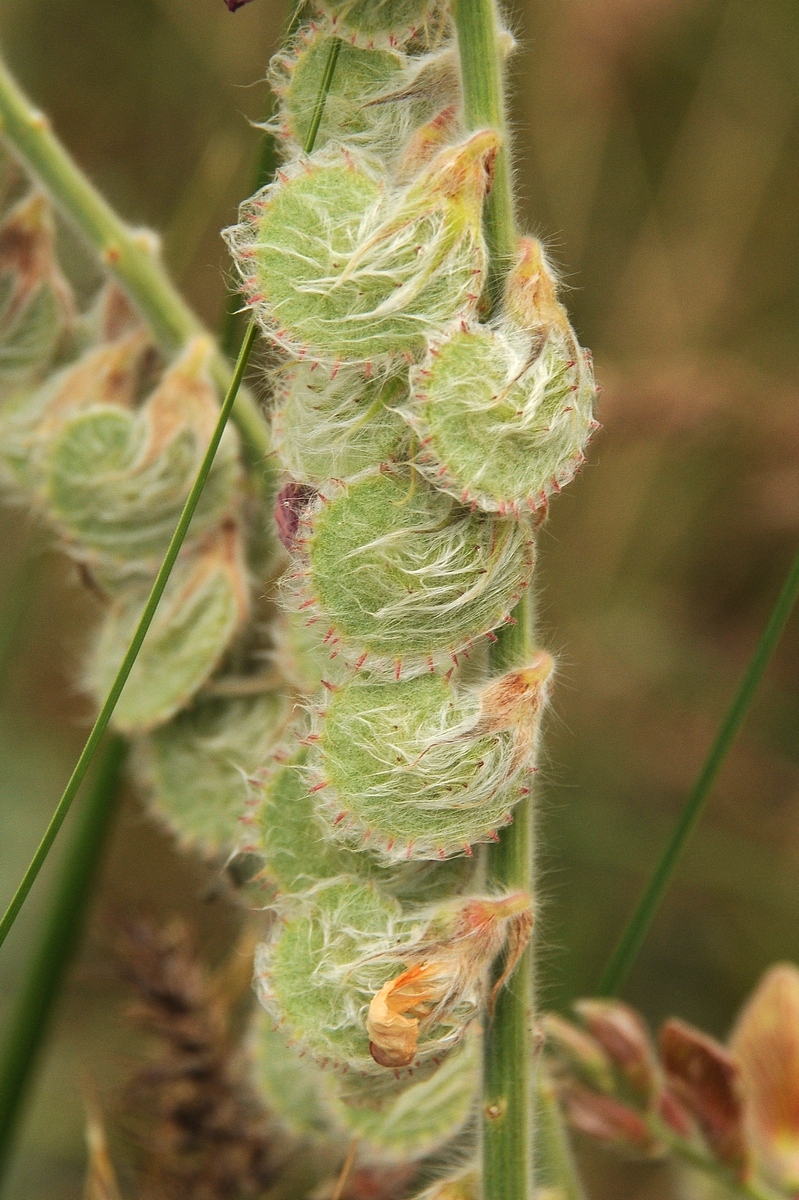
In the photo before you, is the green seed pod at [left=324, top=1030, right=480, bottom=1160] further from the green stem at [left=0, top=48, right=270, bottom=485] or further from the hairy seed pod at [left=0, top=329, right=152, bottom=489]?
the hairy seed pod at [left=0, top=329, right=152, bottom=489]

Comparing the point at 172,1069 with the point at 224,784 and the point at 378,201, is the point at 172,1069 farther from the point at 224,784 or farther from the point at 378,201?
the point at 378,201

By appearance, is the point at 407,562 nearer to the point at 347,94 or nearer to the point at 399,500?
the point at 399,500

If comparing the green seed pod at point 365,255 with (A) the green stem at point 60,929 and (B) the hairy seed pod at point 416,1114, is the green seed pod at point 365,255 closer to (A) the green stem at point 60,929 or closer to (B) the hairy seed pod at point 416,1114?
(B) the hairy seed pod at point 416,1114

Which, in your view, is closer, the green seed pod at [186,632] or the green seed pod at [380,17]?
the green seed pod at [380,17]

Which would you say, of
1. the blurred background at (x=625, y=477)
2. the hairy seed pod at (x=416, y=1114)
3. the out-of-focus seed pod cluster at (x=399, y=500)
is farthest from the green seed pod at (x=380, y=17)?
the blurred background at (x=625, y=477)

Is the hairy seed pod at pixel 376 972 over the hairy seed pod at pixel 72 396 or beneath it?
beneath

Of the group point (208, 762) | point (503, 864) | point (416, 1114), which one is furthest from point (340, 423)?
point (416, 1114)

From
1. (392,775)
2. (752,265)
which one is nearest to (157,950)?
(392,775)

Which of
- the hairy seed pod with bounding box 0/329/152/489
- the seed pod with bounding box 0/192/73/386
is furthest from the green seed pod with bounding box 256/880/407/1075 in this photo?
the seed pod with bounding box 0/192/73/386
